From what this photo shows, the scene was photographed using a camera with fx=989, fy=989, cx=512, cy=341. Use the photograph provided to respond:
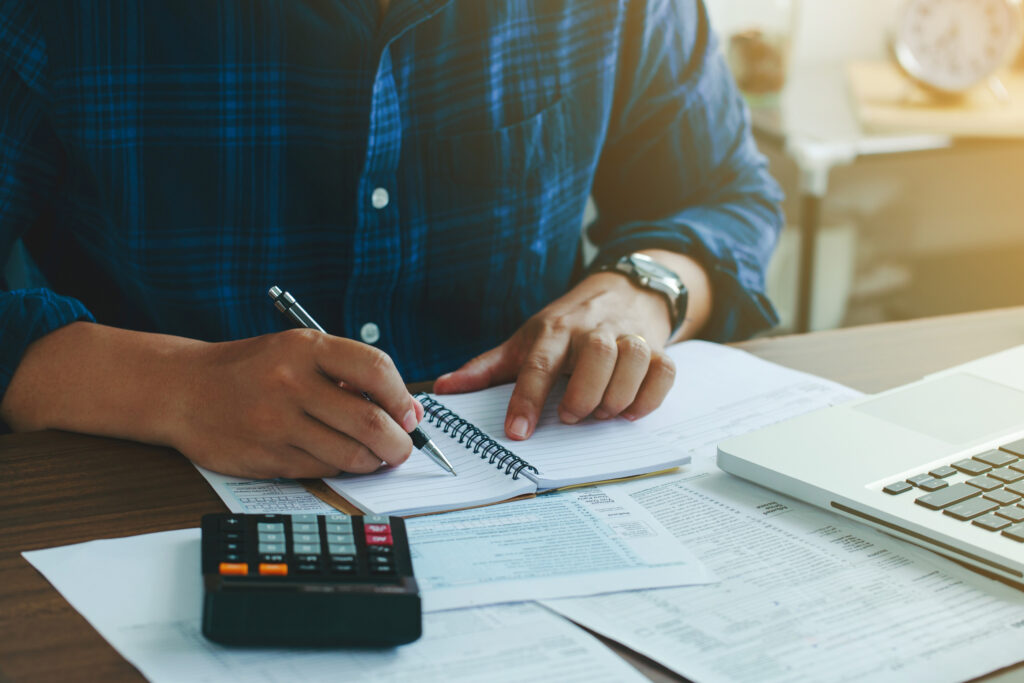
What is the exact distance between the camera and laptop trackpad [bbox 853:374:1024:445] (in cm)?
70

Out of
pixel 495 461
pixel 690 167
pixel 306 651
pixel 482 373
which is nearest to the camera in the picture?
pixel 306 651

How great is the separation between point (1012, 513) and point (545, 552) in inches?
10.7

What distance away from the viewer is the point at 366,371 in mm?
642

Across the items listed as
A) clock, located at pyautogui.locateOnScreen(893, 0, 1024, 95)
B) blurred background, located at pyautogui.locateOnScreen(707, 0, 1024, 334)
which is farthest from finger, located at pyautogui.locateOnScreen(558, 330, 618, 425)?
clock, located at pyautogui.locateOnScreen(893, 0, 1024, 95)

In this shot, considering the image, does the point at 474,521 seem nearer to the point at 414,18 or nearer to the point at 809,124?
the point at 414,18

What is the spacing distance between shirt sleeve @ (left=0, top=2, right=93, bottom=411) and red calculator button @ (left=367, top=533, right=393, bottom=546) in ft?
1.19

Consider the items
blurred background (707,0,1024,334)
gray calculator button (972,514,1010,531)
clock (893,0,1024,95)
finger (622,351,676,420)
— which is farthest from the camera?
clock (893,0,1024,95)

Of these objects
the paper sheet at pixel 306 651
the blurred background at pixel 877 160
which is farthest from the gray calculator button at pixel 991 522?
the blurred background at pixel 877 160

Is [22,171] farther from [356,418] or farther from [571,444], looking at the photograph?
[571,444]

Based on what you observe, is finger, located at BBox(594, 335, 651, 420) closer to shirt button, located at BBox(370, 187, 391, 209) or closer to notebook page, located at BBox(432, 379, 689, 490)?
notebook page, located at BBox(432, 379, 689, 490)

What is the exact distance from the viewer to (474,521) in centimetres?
61

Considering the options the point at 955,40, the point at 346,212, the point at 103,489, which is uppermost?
the point at 955,40

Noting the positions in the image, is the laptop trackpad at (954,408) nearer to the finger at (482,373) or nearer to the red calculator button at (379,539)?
the finger at (482,373)

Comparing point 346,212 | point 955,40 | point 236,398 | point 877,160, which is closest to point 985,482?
point 236,398
